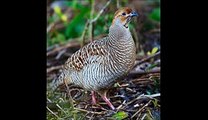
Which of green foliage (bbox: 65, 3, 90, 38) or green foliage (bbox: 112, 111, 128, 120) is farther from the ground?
green foliage (bbox: 65, 3, 90, 38)

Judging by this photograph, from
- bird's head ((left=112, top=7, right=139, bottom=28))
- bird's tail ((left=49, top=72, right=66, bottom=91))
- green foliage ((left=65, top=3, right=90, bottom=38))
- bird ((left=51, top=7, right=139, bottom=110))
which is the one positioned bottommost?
bird's tail ((left=49, top=72, right=66, bottom=91))

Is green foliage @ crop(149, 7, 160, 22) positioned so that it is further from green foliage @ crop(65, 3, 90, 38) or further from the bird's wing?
the bird's wing

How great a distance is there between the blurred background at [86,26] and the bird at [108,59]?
41cm

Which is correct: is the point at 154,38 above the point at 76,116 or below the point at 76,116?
above

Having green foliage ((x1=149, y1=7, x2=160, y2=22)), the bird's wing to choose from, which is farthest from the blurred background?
the bird's wing

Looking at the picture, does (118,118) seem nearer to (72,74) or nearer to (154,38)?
(72,74)

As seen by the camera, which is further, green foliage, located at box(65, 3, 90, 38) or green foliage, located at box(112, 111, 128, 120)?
green foliage, located at box(65, 3, 90, 38)

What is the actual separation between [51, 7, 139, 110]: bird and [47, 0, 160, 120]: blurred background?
1.36 feet

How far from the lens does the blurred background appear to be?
2943 mm

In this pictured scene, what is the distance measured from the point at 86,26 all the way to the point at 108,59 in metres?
0.61
